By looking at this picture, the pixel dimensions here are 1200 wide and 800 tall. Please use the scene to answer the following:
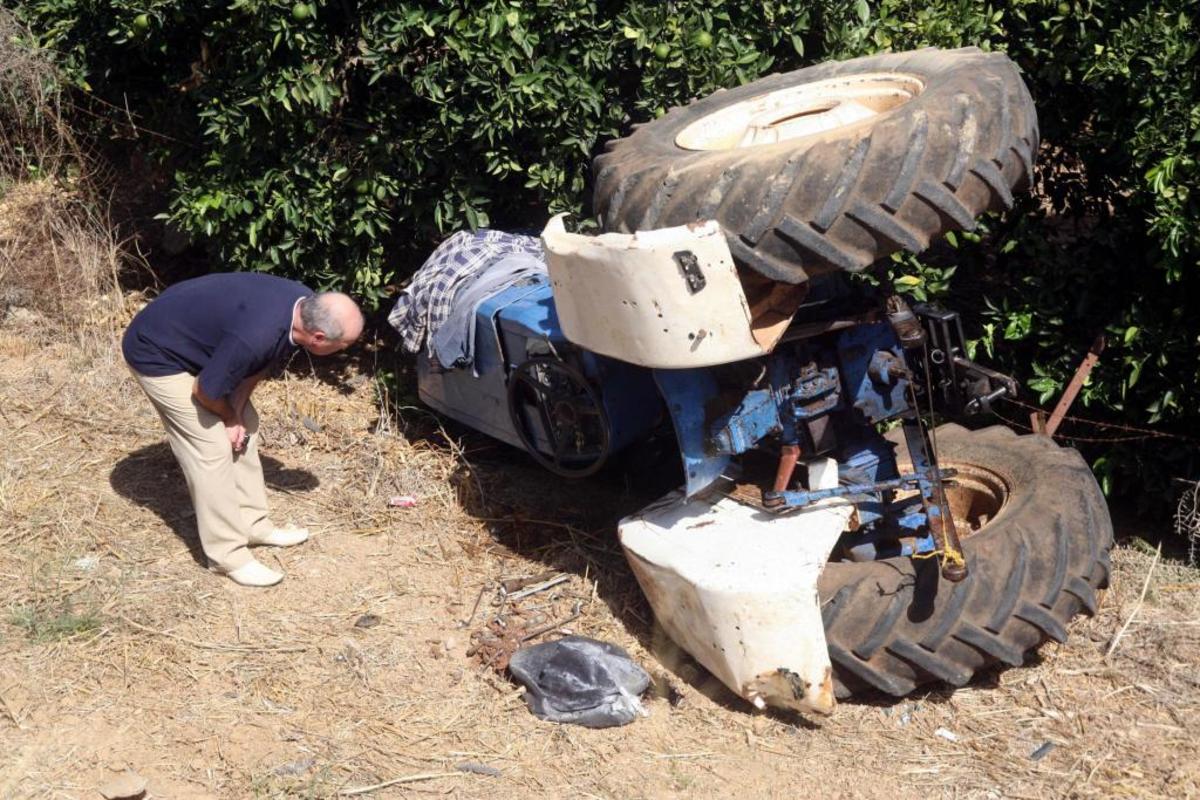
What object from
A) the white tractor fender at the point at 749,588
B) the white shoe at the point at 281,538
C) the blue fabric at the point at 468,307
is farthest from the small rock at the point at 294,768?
the blue fabric at the point at 468,307

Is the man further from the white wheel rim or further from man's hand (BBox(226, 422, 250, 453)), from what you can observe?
the white wheel rim

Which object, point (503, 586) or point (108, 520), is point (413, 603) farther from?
point (108, 520)

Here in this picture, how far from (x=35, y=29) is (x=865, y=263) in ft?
16.4

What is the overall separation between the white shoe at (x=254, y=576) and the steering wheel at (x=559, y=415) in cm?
116

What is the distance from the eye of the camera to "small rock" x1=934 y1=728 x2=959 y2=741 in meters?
4.41

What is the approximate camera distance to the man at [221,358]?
506 cm

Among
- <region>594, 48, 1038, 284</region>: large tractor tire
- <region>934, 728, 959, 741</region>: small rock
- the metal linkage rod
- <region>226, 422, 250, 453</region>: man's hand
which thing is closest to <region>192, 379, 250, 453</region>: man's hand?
<region>226, 422, 250, 453</region>: man's hand

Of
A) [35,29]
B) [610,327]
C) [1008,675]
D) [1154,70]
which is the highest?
[35,29]

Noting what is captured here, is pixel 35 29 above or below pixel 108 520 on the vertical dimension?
above

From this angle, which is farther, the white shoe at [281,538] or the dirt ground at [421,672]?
the white shoe at [281,538]

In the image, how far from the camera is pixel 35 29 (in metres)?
6.95

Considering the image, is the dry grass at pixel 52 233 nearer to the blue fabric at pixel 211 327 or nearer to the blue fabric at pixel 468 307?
the blue fabric at pixel 211 327

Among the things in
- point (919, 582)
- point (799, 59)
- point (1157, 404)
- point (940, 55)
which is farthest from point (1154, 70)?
point (919, 582)

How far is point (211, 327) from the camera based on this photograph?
514 cm
